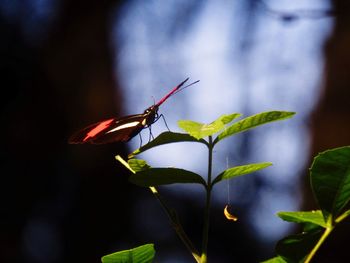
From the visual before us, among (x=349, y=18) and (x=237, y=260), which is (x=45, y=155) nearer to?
(x=237, y=260)

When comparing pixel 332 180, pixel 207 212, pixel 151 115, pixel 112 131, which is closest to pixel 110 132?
pixel 112 131

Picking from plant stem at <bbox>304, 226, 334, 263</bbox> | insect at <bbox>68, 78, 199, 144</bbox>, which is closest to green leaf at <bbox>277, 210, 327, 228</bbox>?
plant stem at <bbox>304, 226, 334, 263</bbox>

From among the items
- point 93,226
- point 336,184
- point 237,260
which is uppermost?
point 336,184

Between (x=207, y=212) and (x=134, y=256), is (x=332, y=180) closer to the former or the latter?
(x=207, y=212)

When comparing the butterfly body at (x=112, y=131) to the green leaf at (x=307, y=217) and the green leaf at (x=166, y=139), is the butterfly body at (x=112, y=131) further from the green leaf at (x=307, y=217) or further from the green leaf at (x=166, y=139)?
the green leaf at (x=307, y=217)

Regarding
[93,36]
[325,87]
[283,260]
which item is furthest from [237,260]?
[283,260]

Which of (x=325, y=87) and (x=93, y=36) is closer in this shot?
(x=325, y=87)

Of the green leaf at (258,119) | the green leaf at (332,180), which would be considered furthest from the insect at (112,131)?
the green leaf at (332,180)
